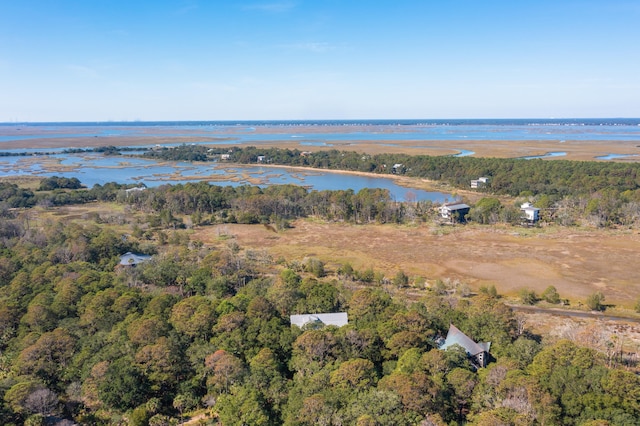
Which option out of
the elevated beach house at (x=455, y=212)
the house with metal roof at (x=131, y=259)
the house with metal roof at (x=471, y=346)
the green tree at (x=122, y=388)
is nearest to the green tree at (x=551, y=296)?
the house with metal roof at (x=471, y=346)

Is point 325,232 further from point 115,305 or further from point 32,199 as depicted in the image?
point 32,199

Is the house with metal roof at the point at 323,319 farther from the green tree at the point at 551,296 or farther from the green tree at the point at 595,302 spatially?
the green tree at the point at 595,302

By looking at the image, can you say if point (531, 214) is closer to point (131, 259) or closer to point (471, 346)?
point (471, 346)

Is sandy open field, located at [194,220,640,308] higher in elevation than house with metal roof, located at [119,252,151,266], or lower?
lower

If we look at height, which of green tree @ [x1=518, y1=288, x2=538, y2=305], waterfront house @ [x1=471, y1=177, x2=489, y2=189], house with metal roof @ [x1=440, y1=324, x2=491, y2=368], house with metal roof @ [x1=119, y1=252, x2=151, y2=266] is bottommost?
green tree @ [x1=518, y1=288, x2=538, y2=305]

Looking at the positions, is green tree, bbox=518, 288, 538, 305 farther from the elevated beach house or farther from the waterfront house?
the waterfront house

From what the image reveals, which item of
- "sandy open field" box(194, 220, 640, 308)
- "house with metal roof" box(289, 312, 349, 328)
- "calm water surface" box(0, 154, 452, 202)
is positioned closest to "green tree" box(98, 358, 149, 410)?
"house with metal roof" box(289, 312, 349, 328)

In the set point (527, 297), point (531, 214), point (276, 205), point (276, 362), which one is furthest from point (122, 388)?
point (531, 214)

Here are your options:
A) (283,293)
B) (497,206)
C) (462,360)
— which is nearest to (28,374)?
(283,293)
